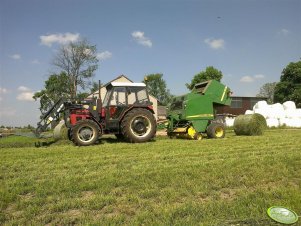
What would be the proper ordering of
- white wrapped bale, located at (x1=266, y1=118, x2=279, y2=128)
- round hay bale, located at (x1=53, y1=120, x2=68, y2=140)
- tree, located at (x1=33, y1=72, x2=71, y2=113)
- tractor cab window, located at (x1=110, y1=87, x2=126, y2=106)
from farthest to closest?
tree, located at (x1=33, y1=72, x2=71, y2=113) < white wrapped bale, located at (x1=266, y1=118, x2=279, y2=128) < round hay bale, located at (x1=53, y1=120, x2=68, y2=140) < tractor cab window, located at (x1=110, y1=87, x2=126, y2=106)

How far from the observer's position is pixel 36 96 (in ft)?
214

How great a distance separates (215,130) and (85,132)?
5.85m

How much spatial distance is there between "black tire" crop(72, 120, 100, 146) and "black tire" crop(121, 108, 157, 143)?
3.43 feet

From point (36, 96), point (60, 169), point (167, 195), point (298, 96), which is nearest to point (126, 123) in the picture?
point (60, 169)

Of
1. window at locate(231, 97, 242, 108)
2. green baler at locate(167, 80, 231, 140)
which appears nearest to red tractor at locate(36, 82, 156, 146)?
green baler at locate(167, 80, 231, 140)

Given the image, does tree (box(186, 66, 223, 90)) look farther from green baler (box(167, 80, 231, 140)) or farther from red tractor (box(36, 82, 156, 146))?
red tractor (box(36, 82, 156, 146))

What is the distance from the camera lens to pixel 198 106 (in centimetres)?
1488

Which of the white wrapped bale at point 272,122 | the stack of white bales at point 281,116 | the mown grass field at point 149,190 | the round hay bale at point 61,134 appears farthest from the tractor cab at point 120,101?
the stack of white bales at point 281,116

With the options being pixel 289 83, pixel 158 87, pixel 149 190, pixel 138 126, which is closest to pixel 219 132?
pixel 138 126

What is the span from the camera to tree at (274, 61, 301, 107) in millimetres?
51656

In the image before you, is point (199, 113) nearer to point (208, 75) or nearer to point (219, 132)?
point (219, 132)

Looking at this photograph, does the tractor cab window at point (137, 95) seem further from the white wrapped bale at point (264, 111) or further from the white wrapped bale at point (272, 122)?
the white wrapped bale at point (264, 111)

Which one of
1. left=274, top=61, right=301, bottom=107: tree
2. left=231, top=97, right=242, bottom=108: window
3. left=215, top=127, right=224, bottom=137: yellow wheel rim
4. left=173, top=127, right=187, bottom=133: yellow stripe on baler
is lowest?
left=215, top=127, right=224, bottom=137: yellow wheel rim

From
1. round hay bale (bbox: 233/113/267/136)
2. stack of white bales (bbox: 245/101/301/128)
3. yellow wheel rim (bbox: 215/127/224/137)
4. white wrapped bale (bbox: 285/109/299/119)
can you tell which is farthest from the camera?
white wrapped bale (bbox: 285/109/299/119)
